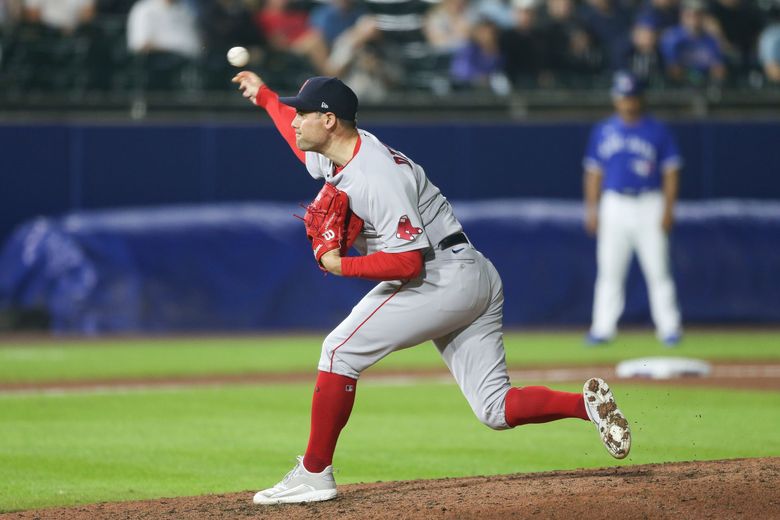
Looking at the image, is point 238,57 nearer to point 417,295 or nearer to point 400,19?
point 417,295

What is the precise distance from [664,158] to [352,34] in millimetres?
5337

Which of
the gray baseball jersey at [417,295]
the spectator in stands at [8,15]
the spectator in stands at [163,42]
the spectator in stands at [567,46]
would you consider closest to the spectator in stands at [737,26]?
the spectator in stands at [567,46]

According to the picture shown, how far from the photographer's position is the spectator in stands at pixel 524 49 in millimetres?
16703

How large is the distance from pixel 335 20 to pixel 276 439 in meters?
10.1

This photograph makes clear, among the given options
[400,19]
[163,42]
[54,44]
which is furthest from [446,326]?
[400,19]

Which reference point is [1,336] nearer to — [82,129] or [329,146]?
[82,129]

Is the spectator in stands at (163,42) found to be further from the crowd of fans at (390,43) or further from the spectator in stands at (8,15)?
the spectator in stands at (8,15)

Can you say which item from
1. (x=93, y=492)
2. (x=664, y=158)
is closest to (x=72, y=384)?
(x=93, y=492)

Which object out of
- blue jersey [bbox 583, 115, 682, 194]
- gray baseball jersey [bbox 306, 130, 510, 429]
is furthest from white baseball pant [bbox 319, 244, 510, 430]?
blue jersey [bbox 583, 115, 682, 194]

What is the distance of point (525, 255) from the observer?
48.9ft

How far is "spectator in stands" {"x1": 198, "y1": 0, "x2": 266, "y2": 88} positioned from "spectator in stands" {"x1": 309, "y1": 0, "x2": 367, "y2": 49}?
814mm

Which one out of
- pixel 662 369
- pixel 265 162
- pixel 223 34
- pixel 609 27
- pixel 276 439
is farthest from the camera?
pixel 609 27

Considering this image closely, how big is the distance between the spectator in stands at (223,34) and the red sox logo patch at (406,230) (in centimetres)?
1139

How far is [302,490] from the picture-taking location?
509 cm
